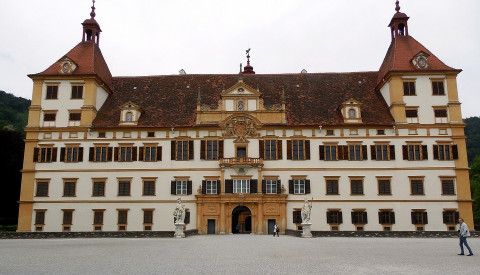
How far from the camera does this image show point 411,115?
150ft

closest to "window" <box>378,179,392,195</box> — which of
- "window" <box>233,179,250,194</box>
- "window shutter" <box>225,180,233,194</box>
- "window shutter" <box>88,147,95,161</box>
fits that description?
"window" <box>233,179,250,194</box>

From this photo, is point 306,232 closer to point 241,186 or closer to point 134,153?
point 241,186

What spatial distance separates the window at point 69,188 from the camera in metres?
45.2

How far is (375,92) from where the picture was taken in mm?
49969

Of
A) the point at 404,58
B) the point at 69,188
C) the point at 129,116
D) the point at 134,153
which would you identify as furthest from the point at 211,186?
the point at 404,58

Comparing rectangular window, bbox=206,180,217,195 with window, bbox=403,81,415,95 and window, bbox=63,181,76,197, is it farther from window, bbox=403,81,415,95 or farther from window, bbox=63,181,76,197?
window, bbox=403,81,415,95

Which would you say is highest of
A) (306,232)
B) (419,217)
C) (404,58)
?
(404,58)

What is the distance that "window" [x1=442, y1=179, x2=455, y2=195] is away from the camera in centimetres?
4397

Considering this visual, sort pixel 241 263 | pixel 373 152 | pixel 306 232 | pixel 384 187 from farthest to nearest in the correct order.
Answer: pixel 373 152 < pixel 384 187 < pixel 306 232 < pixel 241 263

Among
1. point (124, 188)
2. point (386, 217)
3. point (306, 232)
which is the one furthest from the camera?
point (124, 188)

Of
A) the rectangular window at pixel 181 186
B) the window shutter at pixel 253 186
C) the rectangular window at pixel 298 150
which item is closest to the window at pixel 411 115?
the rectangular window at pixel 298 150

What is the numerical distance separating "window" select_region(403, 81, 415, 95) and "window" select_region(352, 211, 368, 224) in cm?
1332

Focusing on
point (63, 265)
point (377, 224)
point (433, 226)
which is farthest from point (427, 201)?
point (63, 265)

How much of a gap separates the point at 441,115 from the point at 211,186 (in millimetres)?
24622
